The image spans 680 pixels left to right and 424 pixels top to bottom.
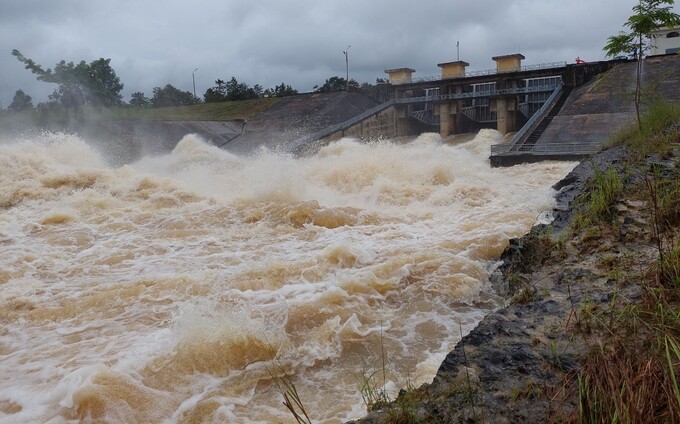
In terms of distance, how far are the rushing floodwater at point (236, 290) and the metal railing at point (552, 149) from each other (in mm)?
2442

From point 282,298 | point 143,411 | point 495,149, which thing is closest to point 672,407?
point 143,411

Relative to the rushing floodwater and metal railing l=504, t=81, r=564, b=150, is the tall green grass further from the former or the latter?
metal railing l=504, t=81, r=564, b=150

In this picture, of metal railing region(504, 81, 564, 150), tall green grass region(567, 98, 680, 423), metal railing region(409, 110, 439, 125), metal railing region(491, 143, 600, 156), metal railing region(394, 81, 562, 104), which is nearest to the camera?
tall green grass region(567, 98, 680, 423)

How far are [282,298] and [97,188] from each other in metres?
11.0

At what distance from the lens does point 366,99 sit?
34.5 metres

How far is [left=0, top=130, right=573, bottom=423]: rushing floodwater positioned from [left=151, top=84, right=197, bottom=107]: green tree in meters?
33.8

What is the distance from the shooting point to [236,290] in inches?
269

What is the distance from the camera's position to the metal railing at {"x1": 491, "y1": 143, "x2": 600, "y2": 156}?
1614 cm

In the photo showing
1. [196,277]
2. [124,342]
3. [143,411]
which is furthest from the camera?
[196,277]

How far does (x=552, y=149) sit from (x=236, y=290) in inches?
529

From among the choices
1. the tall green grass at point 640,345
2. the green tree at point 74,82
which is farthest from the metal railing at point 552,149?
the green tree at point 74,82

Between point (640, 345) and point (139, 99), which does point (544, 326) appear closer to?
point (640, 345)

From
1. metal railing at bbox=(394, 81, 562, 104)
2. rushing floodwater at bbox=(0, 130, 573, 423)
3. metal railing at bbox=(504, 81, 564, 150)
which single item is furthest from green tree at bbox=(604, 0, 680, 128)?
metal railing at bbox=(394, 81, 562, 104)

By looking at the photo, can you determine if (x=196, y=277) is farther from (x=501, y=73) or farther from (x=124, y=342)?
(x=501, y=73)
